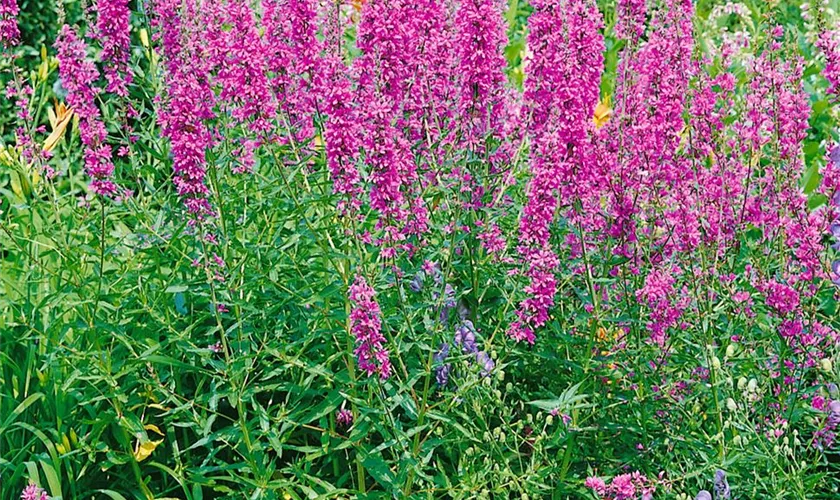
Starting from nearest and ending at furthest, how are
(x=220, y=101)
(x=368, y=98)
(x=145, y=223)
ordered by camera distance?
(x=368, y=98) → (x=220, y=101) → (x=145, y=223)

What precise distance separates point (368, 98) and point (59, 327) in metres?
2.13

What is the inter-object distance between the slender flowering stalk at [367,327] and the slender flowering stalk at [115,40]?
4.45 feet

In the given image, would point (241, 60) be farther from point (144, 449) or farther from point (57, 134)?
point (57, 134)

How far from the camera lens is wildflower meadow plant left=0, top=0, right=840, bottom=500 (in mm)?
3609

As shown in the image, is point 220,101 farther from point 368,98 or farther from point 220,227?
point 368,98

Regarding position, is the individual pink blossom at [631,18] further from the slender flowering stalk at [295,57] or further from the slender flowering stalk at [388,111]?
the slender flowering stalk at [295,57]

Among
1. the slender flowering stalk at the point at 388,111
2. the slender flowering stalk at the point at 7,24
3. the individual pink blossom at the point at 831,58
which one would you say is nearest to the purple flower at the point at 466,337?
the slender flowering stalk at the point at 388,111

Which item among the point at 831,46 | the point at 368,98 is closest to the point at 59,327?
the point at 368,98

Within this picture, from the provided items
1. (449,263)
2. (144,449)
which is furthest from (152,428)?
(449,263)

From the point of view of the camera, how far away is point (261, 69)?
3.56 meters

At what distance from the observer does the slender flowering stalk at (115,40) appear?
12.9 ft

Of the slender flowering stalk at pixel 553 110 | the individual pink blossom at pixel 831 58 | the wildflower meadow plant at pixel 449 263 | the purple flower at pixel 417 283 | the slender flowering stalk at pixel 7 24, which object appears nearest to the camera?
the slender flowering stalk at pixel 553 110

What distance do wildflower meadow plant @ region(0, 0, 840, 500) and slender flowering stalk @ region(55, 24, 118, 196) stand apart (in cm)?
1

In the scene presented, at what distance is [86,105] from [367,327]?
1.35 metres
